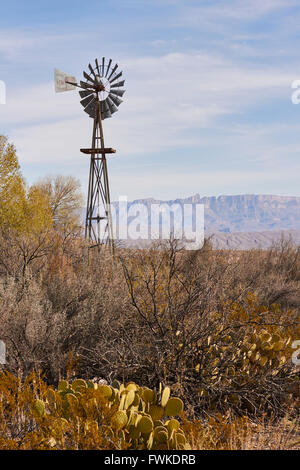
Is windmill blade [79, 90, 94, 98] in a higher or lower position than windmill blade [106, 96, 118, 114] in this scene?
higher

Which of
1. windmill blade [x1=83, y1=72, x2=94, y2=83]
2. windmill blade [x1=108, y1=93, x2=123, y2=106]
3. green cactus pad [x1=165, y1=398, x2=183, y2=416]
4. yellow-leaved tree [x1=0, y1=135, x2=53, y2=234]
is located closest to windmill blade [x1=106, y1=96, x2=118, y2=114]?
windmill blade [x1=108, y1=93, x2=123, y2=106]

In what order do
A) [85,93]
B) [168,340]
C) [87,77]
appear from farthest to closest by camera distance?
[85,93] → [87,77] → [168,340]

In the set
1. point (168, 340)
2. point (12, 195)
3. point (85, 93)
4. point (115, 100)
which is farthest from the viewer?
point (12, 195)

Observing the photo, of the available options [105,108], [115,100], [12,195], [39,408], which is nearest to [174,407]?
[39,408]

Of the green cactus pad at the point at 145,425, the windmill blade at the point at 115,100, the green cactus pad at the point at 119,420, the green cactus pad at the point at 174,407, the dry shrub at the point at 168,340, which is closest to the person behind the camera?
the green cactus pad at the point at 119,420

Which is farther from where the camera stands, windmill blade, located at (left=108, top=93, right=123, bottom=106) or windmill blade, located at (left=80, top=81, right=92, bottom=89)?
windmill blade, located at (left=108, top=93, right=123, bottom=106)

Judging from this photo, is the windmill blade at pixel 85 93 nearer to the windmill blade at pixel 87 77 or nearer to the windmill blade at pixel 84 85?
the windmill blade at pixel 84 85

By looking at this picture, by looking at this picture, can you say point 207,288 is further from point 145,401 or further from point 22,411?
point 22,411

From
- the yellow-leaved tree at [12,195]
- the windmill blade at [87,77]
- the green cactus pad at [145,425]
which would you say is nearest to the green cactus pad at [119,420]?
the green cactus pad at [145,425]

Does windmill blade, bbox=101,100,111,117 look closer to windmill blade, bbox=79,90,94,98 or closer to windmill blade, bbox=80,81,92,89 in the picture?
windmill blade, bbox=79,90,94,98

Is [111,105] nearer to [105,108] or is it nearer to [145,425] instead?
[105,108]
